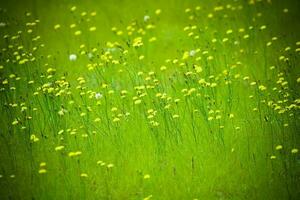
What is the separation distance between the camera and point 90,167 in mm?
5227

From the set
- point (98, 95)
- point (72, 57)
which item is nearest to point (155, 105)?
point (98, 95)

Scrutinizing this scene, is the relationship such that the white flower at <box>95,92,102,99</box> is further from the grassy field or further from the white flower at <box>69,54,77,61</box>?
the white flower at <box>69,54,77,61</box>

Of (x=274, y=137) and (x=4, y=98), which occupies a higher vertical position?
(x=4, y=98)

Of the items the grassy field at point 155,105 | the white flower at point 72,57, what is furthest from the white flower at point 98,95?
the white flower at point 72,57

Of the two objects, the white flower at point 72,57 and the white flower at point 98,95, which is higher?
the white flower at point 72,57

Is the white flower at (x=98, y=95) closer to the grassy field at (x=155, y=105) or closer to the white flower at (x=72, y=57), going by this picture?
Answer: the grassy field at (x=155, y=105)

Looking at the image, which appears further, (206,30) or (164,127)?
(206,30)

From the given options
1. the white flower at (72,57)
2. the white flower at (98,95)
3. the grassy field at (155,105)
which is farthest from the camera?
the white flower at (72,57)

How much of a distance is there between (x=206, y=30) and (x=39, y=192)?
3.94 metres

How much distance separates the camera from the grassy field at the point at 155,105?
4.97 m

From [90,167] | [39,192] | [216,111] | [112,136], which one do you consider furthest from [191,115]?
[39,192]

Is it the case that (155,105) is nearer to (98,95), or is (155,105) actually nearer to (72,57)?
(98,95)

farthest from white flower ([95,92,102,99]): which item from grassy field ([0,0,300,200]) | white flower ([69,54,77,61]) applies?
white flower ([69,54,77,61])

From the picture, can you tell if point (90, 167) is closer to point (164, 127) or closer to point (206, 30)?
point (164, 127)
